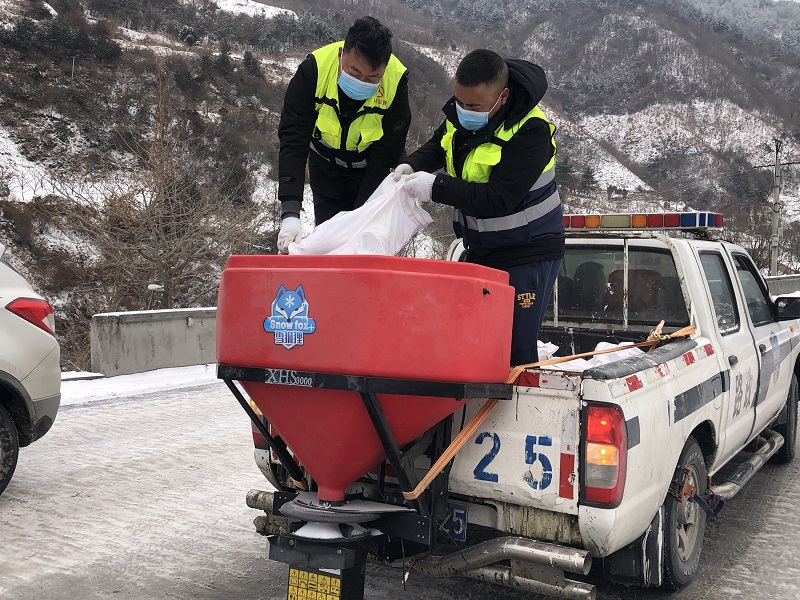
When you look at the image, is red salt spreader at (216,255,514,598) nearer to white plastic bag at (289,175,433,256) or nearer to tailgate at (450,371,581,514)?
tailgate at (450,371,581,514)

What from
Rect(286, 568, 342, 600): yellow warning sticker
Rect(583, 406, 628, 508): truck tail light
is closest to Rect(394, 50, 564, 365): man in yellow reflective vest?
Rect(583, 406, 628, 508): truck tail light

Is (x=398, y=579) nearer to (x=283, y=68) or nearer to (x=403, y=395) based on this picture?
(x=403, y=395)

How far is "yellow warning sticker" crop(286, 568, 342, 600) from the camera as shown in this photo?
2775 mm

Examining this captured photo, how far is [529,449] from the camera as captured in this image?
3.06 m

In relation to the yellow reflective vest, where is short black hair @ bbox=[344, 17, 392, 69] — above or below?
above

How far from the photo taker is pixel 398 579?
13.4ft

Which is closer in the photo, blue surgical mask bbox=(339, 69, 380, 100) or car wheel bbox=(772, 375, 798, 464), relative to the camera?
blue surgical mask bbox=(339, 69, 380, 100)

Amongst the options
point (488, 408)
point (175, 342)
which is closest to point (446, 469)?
point (488, 408)

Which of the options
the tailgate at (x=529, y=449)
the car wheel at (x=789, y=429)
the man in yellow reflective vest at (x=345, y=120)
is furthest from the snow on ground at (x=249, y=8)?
the tailgate at (x=529, y=449)

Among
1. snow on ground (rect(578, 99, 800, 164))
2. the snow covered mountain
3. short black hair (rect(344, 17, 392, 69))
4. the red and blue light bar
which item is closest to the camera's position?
short black hair (rect(344, 17, 392, 69))

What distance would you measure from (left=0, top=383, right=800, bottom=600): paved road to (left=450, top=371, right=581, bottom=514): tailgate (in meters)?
1.00

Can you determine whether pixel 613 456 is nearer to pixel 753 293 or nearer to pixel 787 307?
pixel 753 293

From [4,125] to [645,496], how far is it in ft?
145

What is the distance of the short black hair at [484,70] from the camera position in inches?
132
